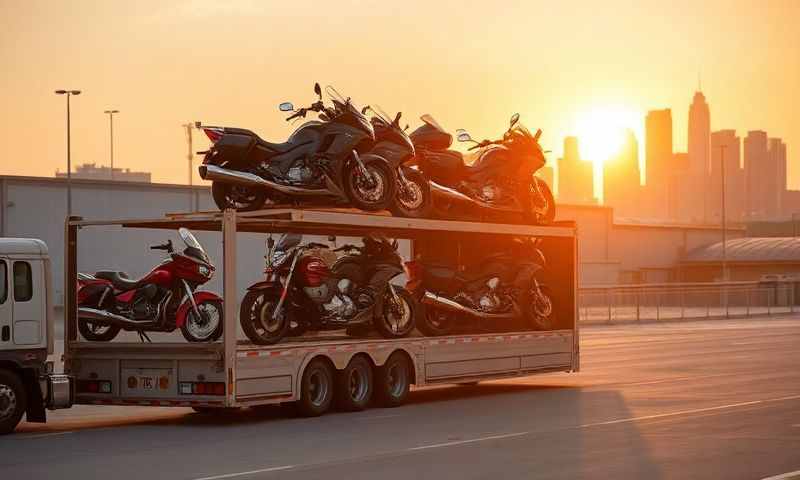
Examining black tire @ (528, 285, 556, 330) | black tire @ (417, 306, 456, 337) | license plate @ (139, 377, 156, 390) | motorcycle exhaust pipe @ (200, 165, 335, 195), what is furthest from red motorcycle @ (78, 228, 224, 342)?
black tire @ (528, 285, 556, 330)

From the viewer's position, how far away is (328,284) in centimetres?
1900

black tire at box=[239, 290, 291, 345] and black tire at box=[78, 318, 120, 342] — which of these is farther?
black tire at box=[78, 318, 120, 342]

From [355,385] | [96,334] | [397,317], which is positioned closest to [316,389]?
[355,385]

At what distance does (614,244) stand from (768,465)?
78098 millimetres

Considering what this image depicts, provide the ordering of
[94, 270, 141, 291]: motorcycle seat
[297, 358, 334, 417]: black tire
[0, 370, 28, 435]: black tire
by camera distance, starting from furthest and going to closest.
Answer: [94, 270, 141, 291]: motorcycle seat < [297, 358, 334, 417]: black tire < [0, 370, 28, 435]: black tire

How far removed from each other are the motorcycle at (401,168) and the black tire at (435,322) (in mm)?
1589

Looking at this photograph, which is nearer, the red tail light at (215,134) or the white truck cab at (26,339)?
the white truck cab at (26,339)

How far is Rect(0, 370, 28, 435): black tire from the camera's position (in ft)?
53.1

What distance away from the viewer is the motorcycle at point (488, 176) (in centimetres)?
2175

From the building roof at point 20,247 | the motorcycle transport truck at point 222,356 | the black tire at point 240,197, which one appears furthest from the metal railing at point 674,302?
the building roof at point 20,247

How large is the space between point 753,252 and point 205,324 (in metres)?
83.1

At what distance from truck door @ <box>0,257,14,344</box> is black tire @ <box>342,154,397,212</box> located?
15.3 ft

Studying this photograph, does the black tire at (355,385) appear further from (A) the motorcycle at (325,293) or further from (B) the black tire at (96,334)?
(B) the black tire at (96,334)

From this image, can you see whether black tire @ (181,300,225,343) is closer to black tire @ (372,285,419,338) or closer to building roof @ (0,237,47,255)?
building roof @ (0,237,47,255)
